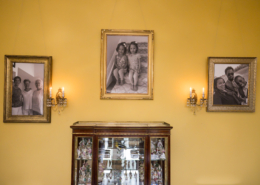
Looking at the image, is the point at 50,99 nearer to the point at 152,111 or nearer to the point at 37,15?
the point at 37,15

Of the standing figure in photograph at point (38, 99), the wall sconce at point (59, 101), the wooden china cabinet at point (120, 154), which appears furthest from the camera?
the standing figure in photograph at point (38, 99)

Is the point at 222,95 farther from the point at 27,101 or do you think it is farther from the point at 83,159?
the point at 27,101

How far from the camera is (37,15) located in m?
3.47

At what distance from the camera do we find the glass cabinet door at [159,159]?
3.00 metres

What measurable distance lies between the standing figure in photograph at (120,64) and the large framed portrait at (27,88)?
1.32m

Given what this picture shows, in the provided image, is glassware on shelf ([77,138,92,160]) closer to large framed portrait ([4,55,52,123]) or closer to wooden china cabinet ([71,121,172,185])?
wooden china cabinet ([71,121,172,185])

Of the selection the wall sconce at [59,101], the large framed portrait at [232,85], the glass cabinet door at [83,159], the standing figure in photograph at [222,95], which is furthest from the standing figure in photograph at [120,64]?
the standing figure in photograph at [222,95]

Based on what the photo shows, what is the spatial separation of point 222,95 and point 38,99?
367cm

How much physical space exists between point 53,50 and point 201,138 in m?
3.48

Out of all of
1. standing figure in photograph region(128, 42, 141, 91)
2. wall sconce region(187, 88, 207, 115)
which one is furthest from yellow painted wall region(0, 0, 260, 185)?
standing figure in photograph region(128, 42, 141, 91)

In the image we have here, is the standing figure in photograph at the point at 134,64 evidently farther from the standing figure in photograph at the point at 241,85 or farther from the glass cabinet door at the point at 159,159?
the standing figure in photograph at the point at 241,85

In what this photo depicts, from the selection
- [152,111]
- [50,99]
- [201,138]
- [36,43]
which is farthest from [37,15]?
[201,138]

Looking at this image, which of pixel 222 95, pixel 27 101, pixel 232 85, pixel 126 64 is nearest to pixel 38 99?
pixel 27 101

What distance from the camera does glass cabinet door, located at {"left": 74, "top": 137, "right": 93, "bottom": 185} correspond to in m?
2.98
